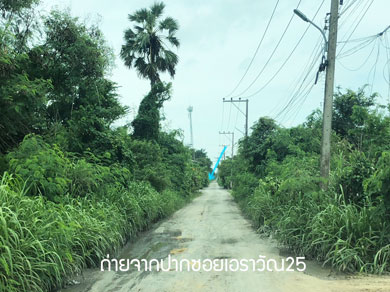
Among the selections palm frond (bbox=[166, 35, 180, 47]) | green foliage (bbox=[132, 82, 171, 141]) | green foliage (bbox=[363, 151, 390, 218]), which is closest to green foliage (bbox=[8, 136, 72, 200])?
green foliage (bbox=[363, 151, 390, 218])

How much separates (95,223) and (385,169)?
5965 mm

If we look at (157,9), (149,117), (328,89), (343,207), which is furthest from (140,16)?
(343,207)

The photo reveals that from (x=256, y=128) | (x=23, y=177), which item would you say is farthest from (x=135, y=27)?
(x=23, y=177)

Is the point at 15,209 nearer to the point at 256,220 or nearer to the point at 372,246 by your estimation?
the point at 372,246

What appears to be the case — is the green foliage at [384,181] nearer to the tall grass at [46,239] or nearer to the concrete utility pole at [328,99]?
the concrete utility pole at [328,99]

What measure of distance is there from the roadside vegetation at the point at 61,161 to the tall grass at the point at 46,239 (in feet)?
0.06

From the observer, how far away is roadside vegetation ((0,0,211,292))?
5422 millimetres

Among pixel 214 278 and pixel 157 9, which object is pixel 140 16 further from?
pixel 214 278

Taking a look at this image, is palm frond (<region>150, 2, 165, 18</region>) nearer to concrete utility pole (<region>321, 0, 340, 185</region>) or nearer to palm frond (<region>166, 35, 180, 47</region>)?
palm frond (<region>166, 35, 180, 47</region>)

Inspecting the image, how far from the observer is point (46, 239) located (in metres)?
5.60

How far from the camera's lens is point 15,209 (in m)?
5.53

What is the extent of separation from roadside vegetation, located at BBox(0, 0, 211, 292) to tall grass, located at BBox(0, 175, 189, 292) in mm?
19

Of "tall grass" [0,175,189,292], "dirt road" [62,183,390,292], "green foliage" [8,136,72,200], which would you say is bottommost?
"dirt road" [62,183,390,292]

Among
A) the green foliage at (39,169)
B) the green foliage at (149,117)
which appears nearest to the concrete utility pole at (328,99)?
the green foliage at (39,169)
